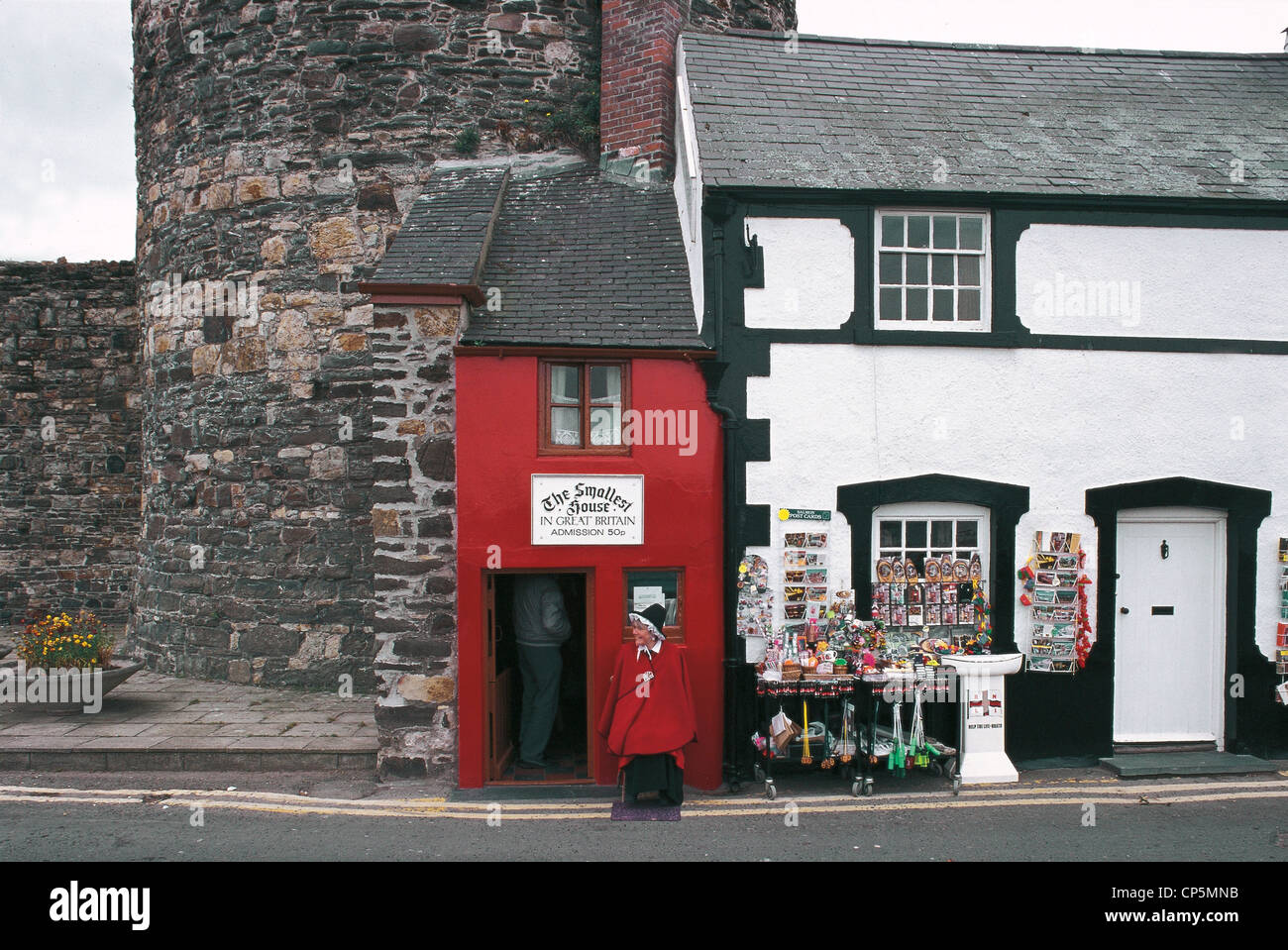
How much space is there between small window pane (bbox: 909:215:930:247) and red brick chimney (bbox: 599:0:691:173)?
298cm

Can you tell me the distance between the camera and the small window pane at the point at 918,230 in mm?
8336

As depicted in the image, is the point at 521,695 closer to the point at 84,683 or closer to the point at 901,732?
the point at 901,732

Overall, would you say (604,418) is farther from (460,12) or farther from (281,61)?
(281,61)

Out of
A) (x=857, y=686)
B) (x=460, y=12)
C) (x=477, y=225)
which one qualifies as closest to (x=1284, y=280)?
(x=857, y=686)

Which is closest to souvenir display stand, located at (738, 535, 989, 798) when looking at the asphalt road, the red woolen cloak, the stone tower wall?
the asphalt road

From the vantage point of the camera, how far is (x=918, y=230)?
8344 millimetres

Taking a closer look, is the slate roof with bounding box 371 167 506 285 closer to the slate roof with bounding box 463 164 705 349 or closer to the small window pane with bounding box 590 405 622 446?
the slate roof with bounding box 463 164 705 349

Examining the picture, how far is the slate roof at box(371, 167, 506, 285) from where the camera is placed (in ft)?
25.8

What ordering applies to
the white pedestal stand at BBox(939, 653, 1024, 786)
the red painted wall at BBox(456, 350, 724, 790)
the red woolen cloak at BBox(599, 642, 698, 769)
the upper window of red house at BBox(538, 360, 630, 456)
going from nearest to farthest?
1. the red woolen cloak at BBox(599, 642, 698, 769)
2. the red painted wall at BBox(456, 350, 724, 790)
3. the white pedestal stand at BBox(939, 653, 1024, 786)
4. the upper window of red house at BBox(538, 360, 630, 456)

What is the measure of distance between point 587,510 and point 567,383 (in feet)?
3.93

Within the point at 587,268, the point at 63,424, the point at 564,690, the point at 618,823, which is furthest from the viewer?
the point at 63,424

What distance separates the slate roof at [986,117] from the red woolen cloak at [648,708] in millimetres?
4297

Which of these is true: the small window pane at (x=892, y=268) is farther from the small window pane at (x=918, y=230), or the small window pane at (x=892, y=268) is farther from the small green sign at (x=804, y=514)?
the small green sign at (x=804, y=514)

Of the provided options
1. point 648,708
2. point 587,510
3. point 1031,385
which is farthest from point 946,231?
point 648,708
